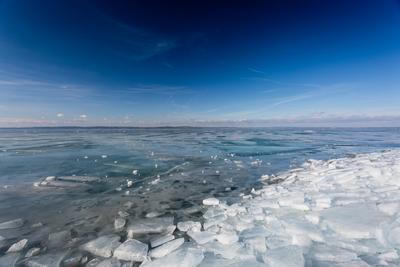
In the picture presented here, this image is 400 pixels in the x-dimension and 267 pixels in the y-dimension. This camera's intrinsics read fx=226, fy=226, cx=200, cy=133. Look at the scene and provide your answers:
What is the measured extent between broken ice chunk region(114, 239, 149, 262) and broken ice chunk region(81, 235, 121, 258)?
0.13m

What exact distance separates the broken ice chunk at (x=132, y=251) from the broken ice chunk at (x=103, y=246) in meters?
0.13

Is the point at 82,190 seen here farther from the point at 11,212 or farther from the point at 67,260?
the point at 67,260

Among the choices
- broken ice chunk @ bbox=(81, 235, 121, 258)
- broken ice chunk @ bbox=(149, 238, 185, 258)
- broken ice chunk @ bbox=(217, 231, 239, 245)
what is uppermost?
broken ice chunk @ bbox=(217, 231, 239, 245)

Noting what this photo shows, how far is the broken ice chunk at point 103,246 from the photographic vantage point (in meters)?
3.03

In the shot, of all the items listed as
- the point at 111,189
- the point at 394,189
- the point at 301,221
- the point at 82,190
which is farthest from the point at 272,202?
the point at 82,190

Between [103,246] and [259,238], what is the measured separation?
2.16 m

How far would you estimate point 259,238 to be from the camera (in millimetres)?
3094

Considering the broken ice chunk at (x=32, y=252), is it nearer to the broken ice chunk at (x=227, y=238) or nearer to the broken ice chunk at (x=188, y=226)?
the broken ice chunk at (x=188, y=226)

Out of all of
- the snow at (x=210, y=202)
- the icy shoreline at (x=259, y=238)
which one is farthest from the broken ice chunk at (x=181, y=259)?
the snow at (x=210, y=202)

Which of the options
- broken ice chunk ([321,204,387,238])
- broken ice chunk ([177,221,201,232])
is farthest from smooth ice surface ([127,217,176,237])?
broken ice chunk ([321,204,387,238])

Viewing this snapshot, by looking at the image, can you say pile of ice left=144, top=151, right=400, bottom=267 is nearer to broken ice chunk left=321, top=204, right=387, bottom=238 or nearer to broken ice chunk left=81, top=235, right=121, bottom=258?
broken ice chunk left=321, top=204, right=387, bottom=238

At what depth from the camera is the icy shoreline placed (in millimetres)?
2617

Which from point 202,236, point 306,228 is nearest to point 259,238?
point 306,228

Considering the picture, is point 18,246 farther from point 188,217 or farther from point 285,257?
point 285,257
